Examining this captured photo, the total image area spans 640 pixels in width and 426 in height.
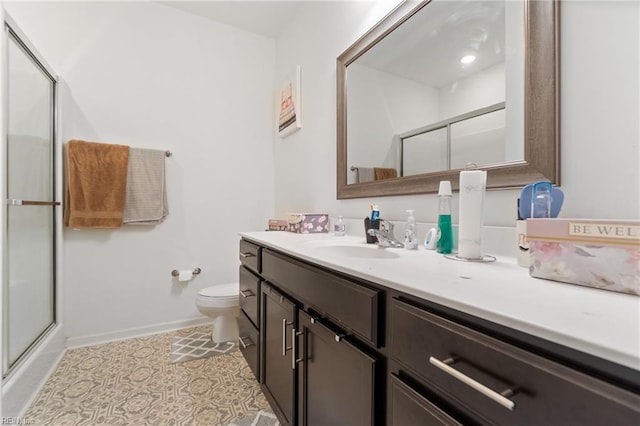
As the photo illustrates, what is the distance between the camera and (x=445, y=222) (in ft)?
3.19

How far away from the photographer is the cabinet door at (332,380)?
2.20 ft

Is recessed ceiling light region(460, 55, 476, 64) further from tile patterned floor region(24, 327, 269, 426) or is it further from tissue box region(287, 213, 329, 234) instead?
tile patterned floor region(24, 327, 269, 426)

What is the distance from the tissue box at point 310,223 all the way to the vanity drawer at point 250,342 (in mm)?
601

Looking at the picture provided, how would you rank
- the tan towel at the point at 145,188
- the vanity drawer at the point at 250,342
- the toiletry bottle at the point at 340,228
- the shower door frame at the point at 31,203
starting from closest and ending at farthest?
the shower door frame at the point at 31,203 → the vanity drawer at the point at 250,342 → the toiletry bottle at the point at 340,228 → the tan towel at the point at 145,188

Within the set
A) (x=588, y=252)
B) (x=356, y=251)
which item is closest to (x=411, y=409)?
(x=588, y=252)

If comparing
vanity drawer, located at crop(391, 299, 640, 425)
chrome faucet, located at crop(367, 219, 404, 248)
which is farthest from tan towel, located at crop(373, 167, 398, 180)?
vanity drawer, located at crop(391, 299, 640, 425)

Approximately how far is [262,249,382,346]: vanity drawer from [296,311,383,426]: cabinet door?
5 cm

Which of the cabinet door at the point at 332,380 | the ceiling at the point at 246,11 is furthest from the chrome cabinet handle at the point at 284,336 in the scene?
the ceiling at the point at 246,11

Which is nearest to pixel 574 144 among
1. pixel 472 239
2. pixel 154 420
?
pixel 472 239

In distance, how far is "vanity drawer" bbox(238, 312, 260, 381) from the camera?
1.40 m

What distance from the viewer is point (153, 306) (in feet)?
7.18

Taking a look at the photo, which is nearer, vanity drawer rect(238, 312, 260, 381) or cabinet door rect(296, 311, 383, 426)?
cabinet door rect(296, 311, 383, 426)

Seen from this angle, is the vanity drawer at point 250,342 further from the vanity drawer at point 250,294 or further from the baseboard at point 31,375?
the baseboard at point 31,375

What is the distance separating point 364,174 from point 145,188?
1.66 metres
